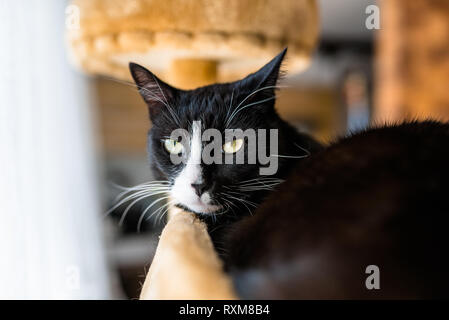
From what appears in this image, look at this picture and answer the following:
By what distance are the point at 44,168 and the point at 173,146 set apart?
121 cm

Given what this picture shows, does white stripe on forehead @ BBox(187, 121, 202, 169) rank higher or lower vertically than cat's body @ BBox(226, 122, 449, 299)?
higher

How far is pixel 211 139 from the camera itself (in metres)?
0.65

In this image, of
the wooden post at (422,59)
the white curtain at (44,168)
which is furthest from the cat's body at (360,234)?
the wooden post at (422,59)

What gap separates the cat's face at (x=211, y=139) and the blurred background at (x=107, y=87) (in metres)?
0.09

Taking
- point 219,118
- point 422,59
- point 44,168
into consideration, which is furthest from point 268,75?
point 422,59

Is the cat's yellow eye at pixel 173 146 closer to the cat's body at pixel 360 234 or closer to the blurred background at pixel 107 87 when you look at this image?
the blurred background at pixel 107 87

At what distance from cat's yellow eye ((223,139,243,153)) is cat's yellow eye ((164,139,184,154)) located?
0.28 feet

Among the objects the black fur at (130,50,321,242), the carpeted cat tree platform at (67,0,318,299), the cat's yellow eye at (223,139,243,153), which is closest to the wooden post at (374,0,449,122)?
the carpeted cat tree platform at (67,0,318,299)

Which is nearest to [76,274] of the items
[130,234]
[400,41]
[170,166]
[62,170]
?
[170,166]

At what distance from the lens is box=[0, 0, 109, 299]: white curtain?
1143 millimetres

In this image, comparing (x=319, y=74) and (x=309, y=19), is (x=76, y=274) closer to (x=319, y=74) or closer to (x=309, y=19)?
(x=309, y=19)

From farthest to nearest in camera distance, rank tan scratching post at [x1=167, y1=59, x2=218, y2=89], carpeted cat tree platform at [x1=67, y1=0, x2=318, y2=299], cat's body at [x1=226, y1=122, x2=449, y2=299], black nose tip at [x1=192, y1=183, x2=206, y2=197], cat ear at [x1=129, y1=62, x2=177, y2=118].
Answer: tan scratching post at [x1=167, y1=59, x2=218, y2=89], carpeted cat tree platform at [x1=67, y1=0, x2=318, y2=299], cat ear at [x1=129, y1=62, x2=177, y2=118], black nose tip at [x1=192, y1=183, x2=206, y2=197], cat's body at [x1=226, y1=122, x2=449, y2=299]

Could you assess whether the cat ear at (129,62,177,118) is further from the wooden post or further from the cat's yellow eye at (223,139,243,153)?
the wooden post

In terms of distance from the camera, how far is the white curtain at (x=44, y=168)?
114cm
